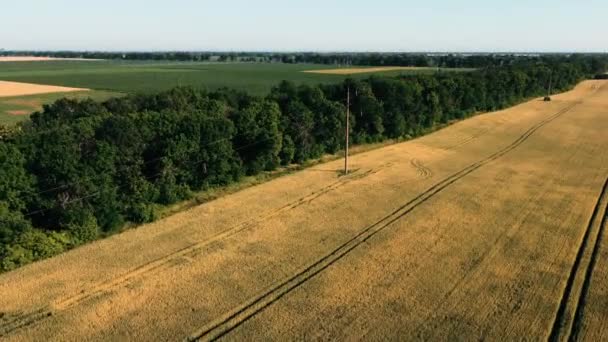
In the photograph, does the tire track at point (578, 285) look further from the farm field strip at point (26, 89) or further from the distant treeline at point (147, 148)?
the farm field strip at point (26, 89)

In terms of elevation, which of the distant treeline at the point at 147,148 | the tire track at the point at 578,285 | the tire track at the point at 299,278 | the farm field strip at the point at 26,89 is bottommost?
the farm field strip at the point at 26,89

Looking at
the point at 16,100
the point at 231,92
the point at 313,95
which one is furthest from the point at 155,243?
the point at 16,100

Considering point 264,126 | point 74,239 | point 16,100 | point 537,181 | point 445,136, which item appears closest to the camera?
point 74,239

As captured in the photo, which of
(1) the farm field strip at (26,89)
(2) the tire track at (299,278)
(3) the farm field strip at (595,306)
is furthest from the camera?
(1) the farm field strip at (26,89)

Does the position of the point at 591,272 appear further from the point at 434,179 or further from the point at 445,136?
the point at 445,136

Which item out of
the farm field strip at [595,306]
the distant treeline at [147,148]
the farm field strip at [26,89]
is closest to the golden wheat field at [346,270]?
the farm field strip at [595,306]

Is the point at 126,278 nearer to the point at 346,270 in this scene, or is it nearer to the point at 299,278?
the point at 299,278

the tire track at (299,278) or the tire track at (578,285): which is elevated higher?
the tire track at (578,285)
